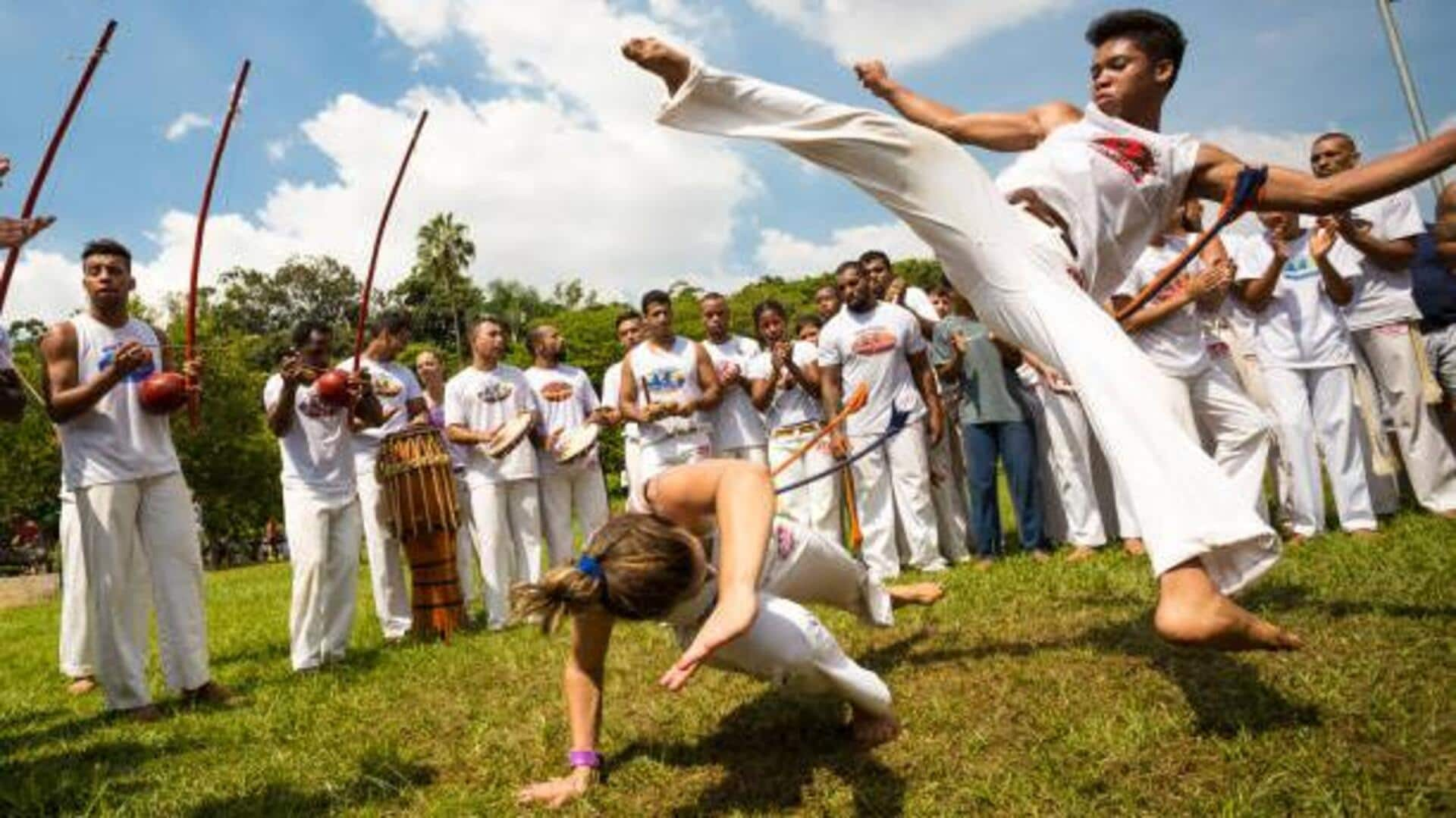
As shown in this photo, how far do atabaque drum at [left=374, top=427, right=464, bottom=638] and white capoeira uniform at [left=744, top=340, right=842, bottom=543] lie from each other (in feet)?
9.26

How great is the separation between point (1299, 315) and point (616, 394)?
17.3 ft

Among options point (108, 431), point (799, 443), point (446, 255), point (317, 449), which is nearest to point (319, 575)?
point (317, 449)

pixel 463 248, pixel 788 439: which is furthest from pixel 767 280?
pixel 788 439

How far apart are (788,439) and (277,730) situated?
5.25m

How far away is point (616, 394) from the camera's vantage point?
28.5 ft

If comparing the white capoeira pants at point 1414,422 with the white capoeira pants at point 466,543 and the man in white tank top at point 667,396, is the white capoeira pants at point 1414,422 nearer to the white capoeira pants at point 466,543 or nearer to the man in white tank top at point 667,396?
the man in white tank top at point 667,396

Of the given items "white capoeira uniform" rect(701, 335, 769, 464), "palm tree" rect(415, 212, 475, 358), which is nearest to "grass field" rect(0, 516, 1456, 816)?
"white capoeira uniform" rect(701, 335, 769, 464)

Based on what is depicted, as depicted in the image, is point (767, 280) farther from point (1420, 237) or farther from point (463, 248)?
point (1420, 237)

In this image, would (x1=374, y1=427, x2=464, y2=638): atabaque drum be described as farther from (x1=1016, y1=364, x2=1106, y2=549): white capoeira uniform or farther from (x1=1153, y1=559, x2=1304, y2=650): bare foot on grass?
(x1=1153, y1=559, x2=1304, y2=650): bare foot on grass

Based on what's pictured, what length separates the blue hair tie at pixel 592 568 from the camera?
2.90 meters

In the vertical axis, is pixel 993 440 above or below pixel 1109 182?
below

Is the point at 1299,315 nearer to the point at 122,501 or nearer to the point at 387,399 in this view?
the point at 387,399

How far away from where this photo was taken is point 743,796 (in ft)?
10.0

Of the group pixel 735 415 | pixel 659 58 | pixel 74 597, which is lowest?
pixel 74 597
